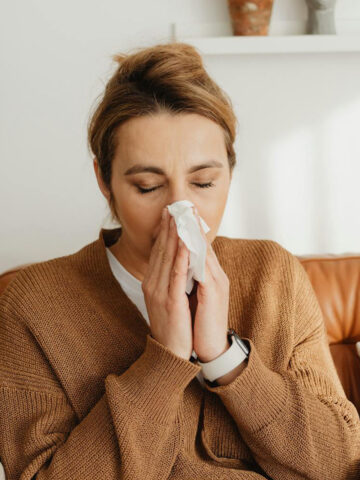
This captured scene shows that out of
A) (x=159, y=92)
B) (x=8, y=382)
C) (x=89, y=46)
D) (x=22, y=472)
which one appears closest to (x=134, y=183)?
(x=159, y=92)

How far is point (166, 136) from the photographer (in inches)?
47.4

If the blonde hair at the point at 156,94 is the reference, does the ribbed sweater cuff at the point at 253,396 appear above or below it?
below

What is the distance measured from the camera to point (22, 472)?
1187mm

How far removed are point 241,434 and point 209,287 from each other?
0.32 metres

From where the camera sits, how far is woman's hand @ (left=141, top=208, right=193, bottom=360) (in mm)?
1154

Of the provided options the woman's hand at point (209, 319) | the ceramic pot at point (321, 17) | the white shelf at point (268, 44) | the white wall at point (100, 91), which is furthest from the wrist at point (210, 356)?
the ceramic pot at point (321, 17)

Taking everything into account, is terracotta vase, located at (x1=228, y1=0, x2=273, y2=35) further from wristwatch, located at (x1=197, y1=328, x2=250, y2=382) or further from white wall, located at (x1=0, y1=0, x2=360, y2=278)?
wristwatch, located at (x1=197, y1=328, x2=250, y2=382)

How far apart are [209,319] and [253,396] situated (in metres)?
0.17

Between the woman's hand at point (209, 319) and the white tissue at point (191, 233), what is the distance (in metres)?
0.03

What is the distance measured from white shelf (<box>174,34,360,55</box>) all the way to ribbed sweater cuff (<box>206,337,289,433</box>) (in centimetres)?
111

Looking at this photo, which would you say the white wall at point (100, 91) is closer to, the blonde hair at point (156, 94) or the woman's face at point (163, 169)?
the blonde hair at point (156, 94)

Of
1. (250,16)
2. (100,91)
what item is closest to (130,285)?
(100,91)

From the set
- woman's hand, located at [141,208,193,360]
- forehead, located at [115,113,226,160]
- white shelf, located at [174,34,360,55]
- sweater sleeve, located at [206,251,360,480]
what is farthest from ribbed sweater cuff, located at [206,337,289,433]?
white shelf, located at [174,34,360,55]

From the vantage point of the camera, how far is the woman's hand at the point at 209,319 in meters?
1.19
